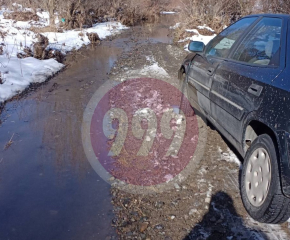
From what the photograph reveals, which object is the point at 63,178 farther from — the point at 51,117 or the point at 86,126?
the point at 51,117

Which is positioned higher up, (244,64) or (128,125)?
(244,64)

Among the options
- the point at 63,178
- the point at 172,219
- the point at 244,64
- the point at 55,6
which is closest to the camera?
the point at 172,219

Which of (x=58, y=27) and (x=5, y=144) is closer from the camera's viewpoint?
(x=5, y=144)

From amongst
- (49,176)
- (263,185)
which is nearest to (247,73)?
(263,185)

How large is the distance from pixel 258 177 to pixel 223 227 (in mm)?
601

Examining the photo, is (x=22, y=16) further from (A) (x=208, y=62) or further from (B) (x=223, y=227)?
(B) (x=223, y=227)

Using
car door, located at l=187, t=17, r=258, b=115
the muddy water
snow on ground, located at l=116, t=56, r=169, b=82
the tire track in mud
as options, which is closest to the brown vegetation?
snow on ground, located at l=116, t=56, r=169, b=82

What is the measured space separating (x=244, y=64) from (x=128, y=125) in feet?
8.20

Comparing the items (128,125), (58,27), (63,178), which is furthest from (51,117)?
(58,27)

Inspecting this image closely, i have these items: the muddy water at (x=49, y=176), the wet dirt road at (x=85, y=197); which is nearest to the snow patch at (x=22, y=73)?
the muddy water at (x=49, y=176)

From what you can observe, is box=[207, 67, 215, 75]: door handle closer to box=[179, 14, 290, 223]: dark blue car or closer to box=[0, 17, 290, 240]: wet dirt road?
box=[179, 14, 290, 223]: dark blue car

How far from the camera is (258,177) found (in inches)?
101

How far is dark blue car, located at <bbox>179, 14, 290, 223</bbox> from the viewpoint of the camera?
2242 millimetres

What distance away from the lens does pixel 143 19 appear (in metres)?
25.9
